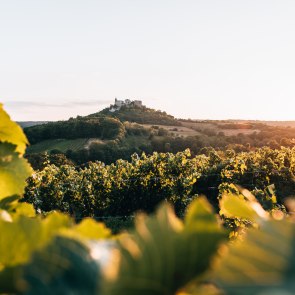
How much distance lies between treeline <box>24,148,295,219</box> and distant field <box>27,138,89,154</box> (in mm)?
43331

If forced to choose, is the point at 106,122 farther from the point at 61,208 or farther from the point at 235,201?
the point at 235,201

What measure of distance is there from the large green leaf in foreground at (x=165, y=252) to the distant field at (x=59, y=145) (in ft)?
193

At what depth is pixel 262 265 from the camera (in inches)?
13.1

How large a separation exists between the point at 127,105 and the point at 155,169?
7922cm

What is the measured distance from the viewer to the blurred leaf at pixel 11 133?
3.23 feet

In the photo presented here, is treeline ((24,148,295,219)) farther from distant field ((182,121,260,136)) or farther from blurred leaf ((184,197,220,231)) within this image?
distant field ((182,121,260,136))

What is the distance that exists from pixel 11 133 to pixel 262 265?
79 centimetres

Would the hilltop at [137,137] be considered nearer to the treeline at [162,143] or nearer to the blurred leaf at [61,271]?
the treeline at [162,143]

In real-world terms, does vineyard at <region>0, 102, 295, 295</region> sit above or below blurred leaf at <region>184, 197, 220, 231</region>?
below

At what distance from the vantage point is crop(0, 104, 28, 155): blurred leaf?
98 cm

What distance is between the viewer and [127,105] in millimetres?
94250

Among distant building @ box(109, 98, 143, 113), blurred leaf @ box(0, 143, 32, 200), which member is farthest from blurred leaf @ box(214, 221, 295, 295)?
distant building @ box(109, 98, 143, 113)

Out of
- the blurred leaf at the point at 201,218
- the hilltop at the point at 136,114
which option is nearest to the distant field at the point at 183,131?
the hilltop at the point at 136,114

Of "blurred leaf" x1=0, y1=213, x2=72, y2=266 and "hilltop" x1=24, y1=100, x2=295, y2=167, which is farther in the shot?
"hilltop" x1=24, y1=100, x2=295, y2=167
